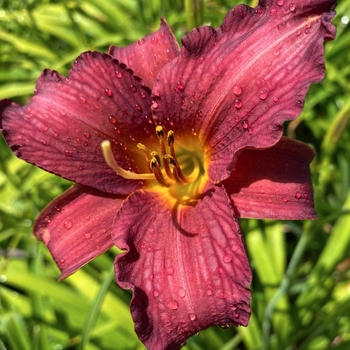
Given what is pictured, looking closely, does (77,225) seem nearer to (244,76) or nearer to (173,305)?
(173,305)

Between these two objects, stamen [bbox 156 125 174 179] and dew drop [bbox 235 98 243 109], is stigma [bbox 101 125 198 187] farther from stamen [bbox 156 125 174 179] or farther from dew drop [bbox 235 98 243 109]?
dew drop [bbox 235 98 243 109]

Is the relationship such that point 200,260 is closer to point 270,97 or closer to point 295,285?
point 270,97

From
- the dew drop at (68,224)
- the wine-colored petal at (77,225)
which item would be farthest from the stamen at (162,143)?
the dew drop at (68,224)

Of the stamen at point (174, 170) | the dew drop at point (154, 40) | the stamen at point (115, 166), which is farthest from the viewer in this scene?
the dew drop at point (154, 40)

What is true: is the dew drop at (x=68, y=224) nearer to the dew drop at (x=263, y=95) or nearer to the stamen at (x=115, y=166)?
the stamen at (x=115, y=166)

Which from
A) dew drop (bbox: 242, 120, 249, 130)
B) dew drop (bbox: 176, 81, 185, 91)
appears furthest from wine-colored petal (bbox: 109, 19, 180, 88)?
dew drop (bbox: 242, 120, 249, 130)

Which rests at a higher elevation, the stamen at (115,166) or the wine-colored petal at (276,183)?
the stamen at (115,166)
